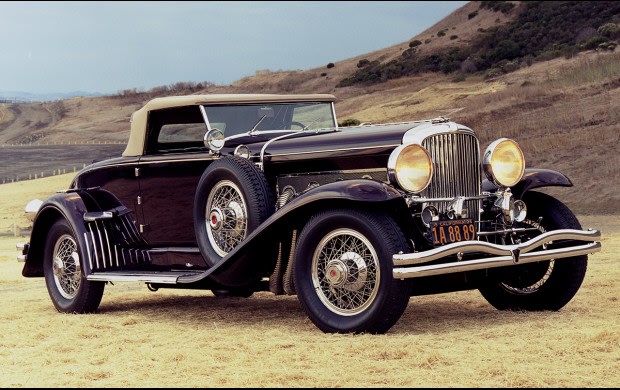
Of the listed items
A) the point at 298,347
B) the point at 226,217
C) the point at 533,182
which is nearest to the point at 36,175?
the point at 226,217

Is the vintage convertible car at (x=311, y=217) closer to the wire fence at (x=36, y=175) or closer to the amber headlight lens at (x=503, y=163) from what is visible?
the amber headlight lens at (x=503, y=163)

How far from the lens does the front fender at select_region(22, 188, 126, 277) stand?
9.05 meters

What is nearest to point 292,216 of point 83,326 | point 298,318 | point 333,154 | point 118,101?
point 333,154

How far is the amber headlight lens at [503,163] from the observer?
306 inches

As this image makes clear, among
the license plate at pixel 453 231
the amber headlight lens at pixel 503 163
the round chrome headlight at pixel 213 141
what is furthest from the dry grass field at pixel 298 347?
the round chrome headlight at pixel 213 141

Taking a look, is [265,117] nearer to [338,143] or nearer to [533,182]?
[338,143]

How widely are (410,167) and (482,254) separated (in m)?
0.88

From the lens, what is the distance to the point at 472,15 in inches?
3221

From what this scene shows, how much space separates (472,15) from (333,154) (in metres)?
76.7

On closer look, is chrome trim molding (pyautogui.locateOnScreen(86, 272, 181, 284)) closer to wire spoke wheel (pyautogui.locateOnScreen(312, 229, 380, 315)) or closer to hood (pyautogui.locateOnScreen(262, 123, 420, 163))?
hood (pyautogui.locateOnScreen(262, 123, 420, 163))

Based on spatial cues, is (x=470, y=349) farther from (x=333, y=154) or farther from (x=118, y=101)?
(x=118, y=101)

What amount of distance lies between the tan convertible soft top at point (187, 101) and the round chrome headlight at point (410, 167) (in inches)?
85.9

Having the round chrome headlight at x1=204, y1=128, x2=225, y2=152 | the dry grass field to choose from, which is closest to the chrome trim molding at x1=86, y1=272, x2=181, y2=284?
the dry grass field

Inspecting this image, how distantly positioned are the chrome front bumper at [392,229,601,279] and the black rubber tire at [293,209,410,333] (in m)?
0.14
